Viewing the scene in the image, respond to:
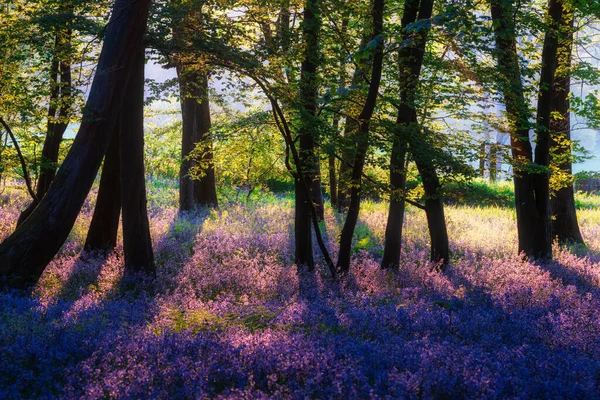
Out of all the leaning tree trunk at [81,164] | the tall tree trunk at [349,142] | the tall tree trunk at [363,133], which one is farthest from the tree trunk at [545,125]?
the leaning tree trunk at [81,164]

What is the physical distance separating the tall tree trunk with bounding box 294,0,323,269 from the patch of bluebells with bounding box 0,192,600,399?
77 centimetres

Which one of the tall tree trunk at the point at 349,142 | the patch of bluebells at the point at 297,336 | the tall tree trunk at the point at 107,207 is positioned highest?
the tall tree trunk at the point at 349,142

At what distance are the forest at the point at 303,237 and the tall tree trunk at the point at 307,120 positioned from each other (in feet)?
0.13

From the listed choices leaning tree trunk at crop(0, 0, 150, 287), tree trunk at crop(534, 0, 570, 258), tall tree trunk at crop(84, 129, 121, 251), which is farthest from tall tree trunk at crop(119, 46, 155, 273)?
tree trunk at crop(534, 0, 570, 258)

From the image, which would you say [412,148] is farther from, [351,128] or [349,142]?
[351,128]

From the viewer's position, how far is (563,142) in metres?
13.3

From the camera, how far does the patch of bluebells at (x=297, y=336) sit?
12.7 feet

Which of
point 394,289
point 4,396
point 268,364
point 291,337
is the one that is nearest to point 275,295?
point 394,289

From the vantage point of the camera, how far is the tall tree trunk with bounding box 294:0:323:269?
8578mm

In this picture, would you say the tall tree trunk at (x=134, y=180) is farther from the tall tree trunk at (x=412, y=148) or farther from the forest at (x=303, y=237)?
the tall tree trunk at (x=412, y=148)

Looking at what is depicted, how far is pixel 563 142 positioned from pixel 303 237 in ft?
A: 24.7

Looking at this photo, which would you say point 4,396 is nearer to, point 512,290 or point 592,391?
point 592,391

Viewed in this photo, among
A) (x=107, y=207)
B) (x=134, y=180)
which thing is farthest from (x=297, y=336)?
(x=107, y=207)

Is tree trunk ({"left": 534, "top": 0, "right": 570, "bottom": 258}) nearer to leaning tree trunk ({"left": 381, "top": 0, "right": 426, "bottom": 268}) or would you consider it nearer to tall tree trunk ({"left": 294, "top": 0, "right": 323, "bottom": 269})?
leaning tree trunk ({"left": 381, "top": 0, "right": 426, "bottom": 268})
